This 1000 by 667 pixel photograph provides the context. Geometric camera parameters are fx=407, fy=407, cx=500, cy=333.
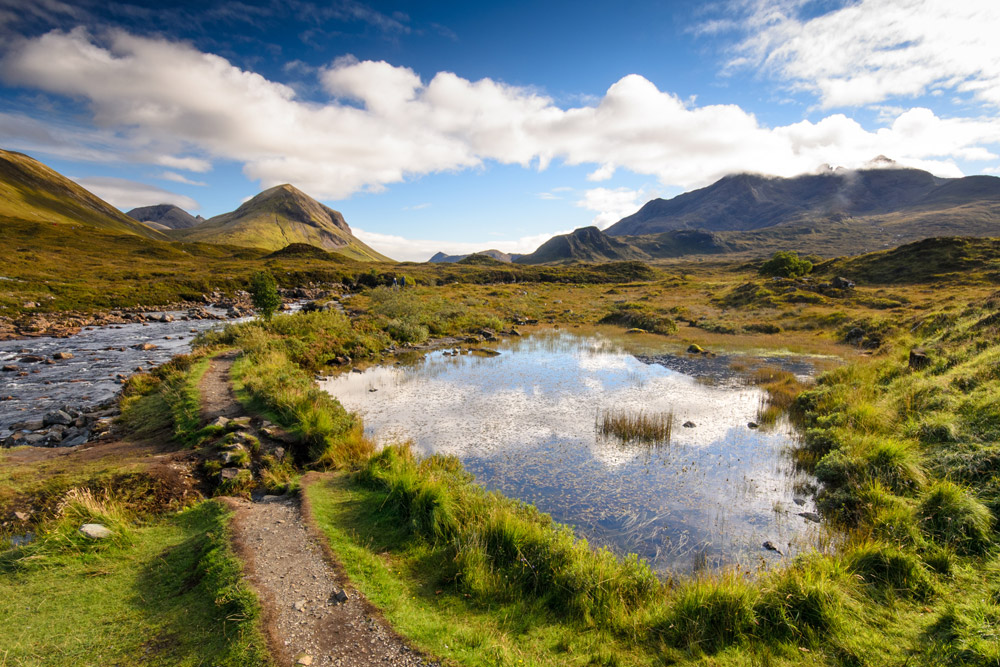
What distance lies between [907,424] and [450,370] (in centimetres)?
2052

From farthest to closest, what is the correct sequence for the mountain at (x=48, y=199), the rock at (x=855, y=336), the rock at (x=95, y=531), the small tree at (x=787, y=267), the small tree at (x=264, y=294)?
the mountain at (x=48, y=199)
the small tree at (x=787, y=267)
the rock at (x=855, y=336)
the small tree at (x=264, y=294)
the rock at (x=95, y=531)

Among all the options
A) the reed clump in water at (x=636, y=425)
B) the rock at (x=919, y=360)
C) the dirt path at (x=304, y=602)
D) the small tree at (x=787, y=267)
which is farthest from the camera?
the small tree at (x=787, y=267)

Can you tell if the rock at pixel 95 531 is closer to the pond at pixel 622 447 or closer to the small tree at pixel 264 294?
the pond at pixel 622 447

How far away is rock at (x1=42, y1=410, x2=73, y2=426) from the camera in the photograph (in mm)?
15111

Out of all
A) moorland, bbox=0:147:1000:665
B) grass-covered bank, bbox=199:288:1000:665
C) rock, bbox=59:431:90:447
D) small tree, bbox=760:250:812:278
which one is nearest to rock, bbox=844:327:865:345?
moorland, bbox=0:147:1000:665

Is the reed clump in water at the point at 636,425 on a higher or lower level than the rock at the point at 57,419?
lower

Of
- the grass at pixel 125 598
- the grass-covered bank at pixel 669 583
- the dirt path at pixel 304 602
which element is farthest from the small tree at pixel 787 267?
the grass at pixel 125 598

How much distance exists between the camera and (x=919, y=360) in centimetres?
1662

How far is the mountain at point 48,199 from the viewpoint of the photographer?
126 m

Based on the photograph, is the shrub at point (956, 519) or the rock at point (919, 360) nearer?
the shrub at point (956, 519)

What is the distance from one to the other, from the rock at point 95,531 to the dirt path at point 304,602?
1.99 metres

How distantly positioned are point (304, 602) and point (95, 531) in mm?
4587

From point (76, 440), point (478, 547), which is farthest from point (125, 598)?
point (76, 440)

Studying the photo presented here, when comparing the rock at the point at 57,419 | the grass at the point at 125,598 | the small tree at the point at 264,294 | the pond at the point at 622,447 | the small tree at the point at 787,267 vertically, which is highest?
the small tree at the point at 787,267
